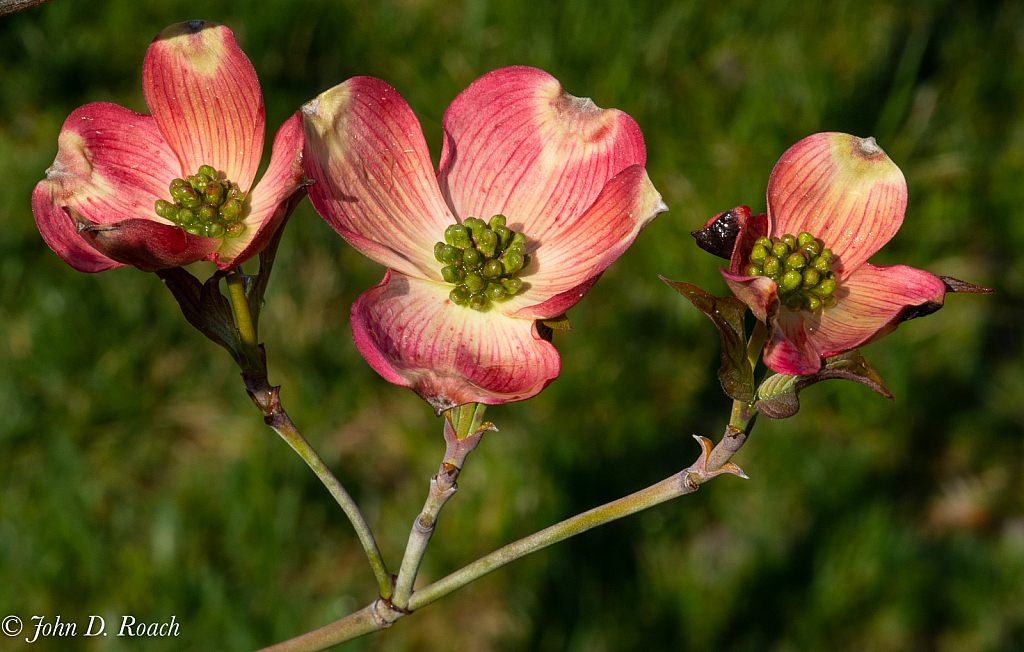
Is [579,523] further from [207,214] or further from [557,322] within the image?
[207,214]

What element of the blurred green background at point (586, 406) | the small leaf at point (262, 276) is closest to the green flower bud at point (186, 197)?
the small leaf at point (262, 276)

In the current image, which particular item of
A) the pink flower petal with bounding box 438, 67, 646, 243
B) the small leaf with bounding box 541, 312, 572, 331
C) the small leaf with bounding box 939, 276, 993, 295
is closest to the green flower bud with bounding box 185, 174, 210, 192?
the pink flower petal with bounding box 438, 67, 646, 243

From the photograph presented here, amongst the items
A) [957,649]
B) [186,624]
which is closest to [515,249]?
[186,624]

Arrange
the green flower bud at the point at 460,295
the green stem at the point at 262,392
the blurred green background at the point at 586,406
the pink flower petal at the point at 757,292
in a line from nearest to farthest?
the pink flower petal at the point at 757,292
the green stem at the point at 262,392
the green flower bud at the point at 460,295
the blurred green background at the point at 586,406

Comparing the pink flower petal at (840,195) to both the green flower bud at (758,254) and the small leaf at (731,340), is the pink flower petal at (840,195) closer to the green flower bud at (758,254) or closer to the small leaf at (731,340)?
the green flower bud at (758,254)

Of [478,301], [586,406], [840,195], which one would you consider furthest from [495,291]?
[586,406]

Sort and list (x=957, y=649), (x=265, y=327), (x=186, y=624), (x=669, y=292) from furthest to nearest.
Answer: (x=669, y=292) → (x=265, y=327) → (x=957, y=649) → (x=186, y=624)

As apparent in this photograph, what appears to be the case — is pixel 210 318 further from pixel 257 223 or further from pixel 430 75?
pixel 430 75
